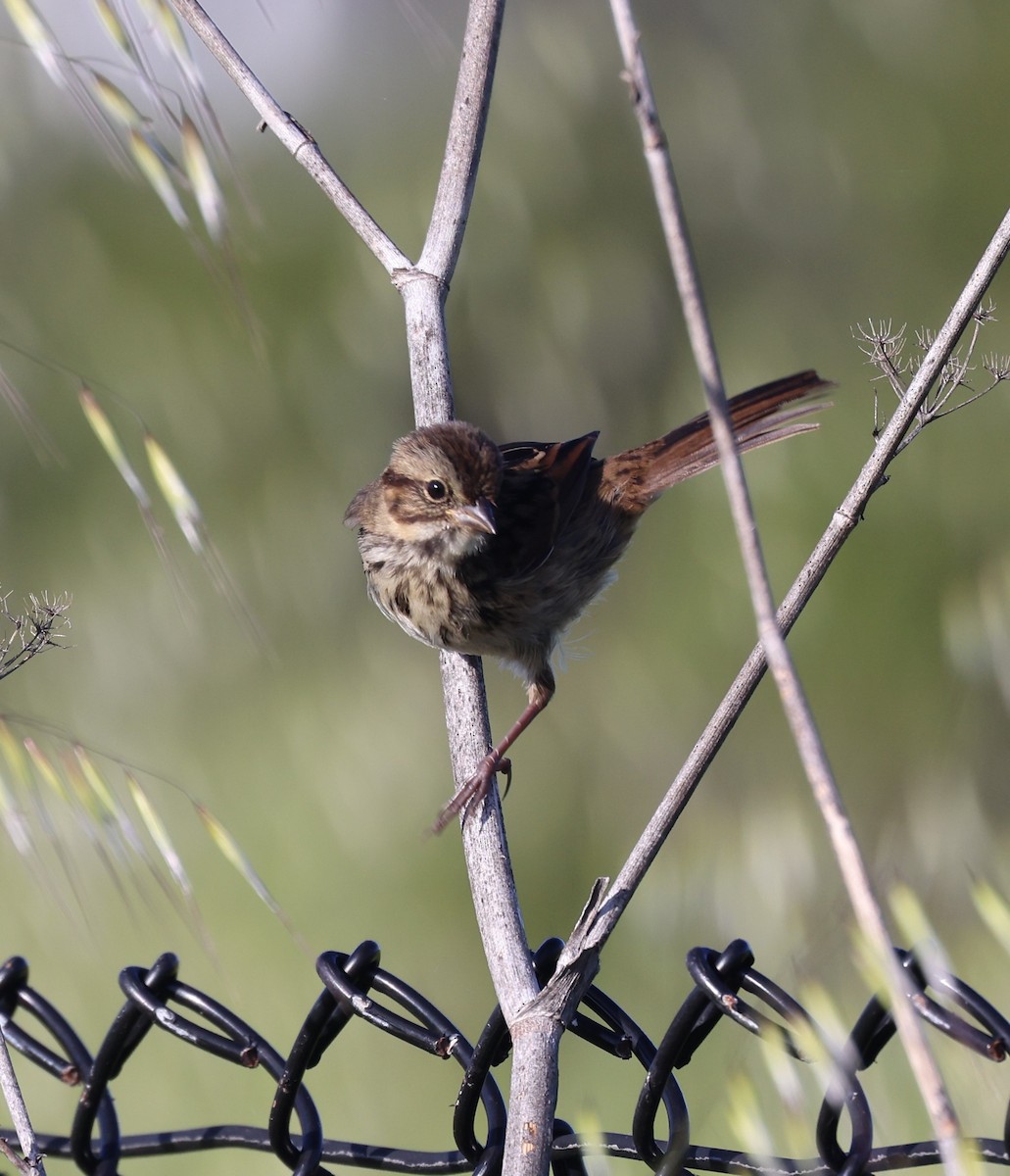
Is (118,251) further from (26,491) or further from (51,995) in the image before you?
(51,995)

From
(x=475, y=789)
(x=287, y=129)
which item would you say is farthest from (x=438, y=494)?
(x=475, y=789)

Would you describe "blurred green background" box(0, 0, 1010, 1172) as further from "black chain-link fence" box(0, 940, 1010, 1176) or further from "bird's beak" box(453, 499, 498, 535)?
"black chain-link fence" box(0, 940, 1010, 1176)

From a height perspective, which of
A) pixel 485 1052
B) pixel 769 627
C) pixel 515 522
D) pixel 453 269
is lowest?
pixel 485 1052

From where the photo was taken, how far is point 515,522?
3.08 m

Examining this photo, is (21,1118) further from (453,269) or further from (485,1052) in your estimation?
(453,269)

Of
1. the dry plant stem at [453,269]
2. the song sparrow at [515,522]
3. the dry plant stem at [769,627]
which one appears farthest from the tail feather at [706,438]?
the dry plant stem at [769,627]

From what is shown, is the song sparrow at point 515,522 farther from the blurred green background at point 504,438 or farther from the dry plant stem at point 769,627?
the dry plant stem at point 769,627

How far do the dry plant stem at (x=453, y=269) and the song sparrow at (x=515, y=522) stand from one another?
364 millimetres

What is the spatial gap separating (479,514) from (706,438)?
2.20ft

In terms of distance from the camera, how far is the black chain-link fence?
46.7 inches

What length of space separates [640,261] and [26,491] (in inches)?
74.2

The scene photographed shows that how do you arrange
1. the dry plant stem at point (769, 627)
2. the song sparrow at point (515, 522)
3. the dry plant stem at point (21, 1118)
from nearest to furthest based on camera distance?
1. the dry plant stem at point (769, 627)
2. the dry plant stem at point (21, 1118)
3. the song sparrow at point (515, 522)

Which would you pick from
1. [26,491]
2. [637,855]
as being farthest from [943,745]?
[26,491]

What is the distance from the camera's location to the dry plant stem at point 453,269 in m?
1.65
